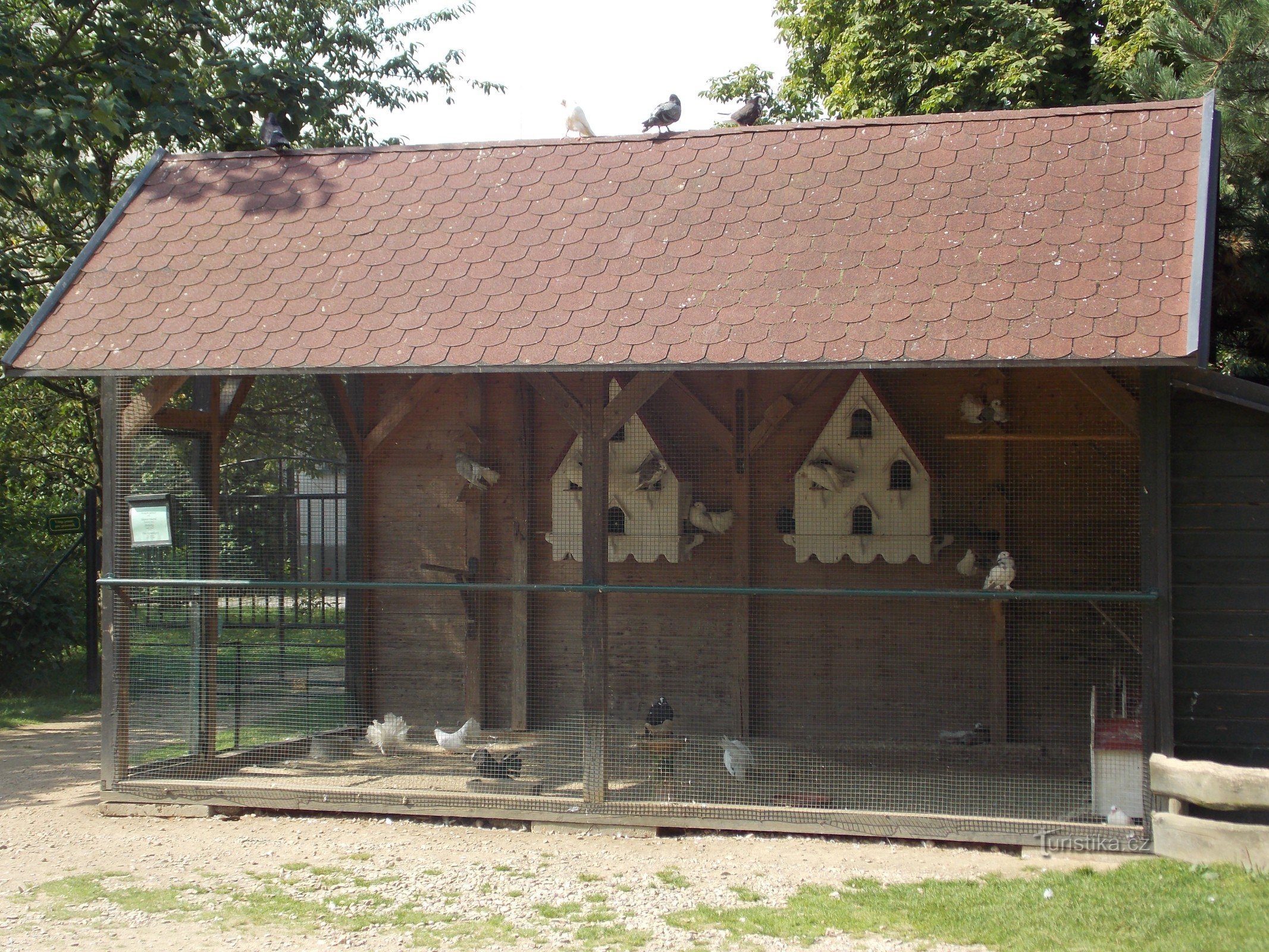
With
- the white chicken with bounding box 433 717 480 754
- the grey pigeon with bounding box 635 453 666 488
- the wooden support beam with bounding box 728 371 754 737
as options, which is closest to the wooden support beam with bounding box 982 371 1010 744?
the wooden support beam with bounding box 728 371 754 737

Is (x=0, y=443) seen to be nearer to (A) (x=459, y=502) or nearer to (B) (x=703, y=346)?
(A) (x=459, y=502)

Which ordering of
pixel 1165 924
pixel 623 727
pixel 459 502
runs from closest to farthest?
pixel 1165 924, pixel 623 727, pixel 459 502

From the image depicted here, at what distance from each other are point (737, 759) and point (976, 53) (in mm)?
9205

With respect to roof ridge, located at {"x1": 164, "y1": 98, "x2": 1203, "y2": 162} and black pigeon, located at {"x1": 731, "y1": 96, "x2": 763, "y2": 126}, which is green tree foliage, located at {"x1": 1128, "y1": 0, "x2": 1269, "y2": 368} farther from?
black pigeon, located at {"x1": 731, "y1": 96, "x2": 763, "y2": 126}

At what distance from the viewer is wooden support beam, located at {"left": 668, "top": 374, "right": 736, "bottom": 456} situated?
764 centimetres

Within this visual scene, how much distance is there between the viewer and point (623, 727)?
765 centimetres

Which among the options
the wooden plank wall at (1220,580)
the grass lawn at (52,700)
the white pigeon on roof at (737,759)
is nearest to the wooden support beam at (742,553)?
the white pigeon on roof at (737,759)

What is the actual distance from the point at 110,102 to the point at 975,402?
604 cm

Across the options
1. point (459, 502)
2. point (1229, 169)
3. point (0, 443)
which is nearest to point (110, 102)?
point (459, 502)

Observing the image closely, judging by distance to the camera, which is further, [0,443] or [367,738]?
[0,443]

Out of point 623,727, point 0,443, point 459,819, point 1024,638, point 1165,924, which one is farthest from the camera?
point 0,443

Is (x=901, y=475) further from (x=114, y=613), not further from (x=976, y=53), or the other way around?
(x=976, y=53)

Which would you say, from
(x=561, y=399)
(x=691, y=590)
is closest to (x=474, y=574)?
(x=561, y=399)

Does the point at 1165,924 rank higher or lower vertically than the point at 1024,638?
lower
